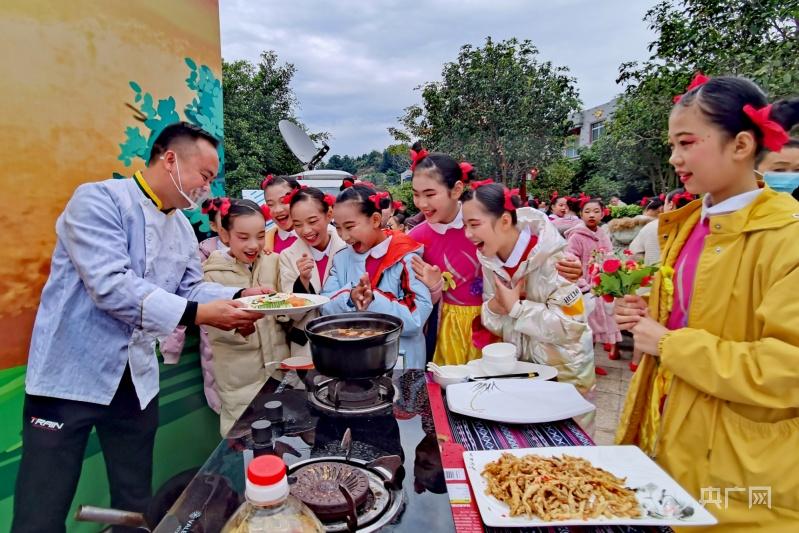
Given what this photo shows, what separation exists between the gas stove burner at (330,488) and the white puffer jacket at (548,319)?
1331mm

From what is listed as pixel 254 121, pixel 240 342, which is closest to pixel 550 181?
pixel 254 121

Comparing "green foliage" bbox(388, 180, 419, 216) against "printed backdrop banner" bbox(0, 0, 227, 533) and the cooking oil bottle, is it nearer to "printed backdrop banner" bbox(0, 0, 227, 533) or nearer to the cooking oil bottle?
Answer: "printed backdrop banner" bbox(0, 0, 227, 533)

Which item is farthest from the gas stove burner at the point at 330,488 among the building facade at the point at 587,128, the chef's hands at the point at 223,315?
the building facade at the point at 587,128

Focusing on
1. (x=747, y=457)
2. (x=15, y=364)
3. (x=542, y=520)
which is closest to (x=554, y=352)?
(x=747, y=457)

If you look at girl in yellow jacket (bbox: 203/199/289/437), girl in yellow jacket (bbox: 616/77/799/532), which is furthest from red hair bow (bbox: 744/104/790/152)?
girl in yellow jacket (bbox: 203/199/289/437)

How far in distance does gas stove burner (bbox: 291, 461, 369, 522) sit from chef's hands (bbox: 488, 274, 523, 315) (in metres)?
1.33

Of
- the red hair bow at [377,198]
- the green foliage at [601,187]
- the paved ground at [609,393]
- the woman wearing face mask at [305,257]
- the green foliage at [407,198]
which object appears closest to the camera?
the red hair bow at [377,198]

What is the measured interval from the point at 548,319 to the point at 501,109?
17.8 m

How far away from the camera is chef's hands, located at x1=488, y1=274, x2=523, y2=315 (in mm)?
2352

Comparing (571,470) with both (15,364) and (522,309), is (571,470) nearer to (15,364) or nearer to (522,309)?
(522,309)

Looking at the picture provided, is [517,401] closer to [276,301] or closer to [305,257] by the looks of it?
[276,301]

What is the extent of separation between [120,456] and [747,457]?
9.11 ft

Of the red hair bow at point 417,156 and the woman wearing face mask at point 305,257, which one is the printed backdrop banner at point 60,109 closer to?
the woman wearing face mask at point 305,257

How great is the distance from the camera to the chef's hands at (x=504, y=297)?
7.72 feet
